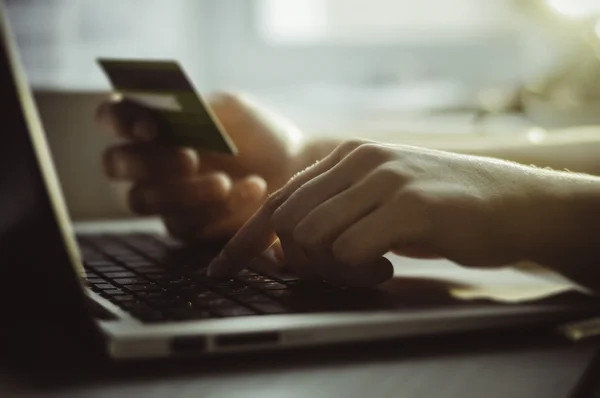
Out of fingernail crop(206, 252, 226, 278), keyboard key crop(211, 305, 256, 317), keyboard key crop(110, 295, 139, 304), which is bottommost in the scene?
fingernail crop(206, 252, 226, 278)

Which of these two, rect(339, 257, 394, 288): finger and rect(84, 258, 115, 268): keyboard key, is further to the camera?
rect(84, 258, 115, 268): keyboard key

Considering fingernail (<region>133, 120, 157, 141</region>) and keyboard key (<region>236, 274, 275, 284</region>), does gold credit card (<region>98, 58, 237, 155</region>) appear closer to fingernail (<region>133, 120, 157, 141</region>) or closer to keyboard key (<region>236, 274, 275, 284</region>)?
fingernail (<region>133, 120, 157, 141</region>)

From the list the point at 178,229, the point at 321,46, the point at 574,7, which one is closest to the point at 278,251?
the point at 178,229

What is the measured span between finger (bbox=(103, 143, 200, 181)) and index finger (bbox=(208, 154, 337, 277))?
33 centimetres

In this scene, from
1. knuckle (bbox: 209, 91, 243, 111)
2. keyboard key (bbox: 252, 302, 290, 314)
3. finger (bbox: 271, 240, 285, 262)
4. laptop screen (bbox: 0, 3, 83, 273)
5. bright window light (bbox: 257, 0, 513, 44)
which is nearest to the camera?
laptop screen (bbox: 0, 3, 83, 273)

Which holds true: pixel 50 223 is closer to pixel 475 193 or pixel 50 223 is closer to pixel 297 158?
pixel 475 193

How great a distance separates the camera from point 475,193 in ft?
1.73

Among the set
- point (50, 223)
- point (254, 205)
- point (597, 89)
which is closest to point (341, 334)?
point (50, 223)

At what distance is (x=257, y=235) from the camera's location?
57 cm

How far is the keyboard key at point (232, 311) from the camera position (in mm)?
453

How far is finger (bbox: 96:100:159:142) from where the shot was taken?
0.86m

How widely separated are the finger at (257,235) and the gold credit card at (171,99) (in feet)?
0.38

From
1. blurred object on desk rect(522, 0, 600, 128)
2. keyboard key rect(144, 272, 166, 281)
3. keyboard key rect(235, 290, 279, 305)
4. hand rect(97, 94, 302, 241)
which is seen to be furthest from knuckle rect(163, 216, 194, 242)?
blurred object on desk rect(522, 0, 600, 128)

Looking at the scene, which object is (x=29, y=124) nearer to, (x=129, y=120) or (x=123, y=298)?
(x=123, y=298)
